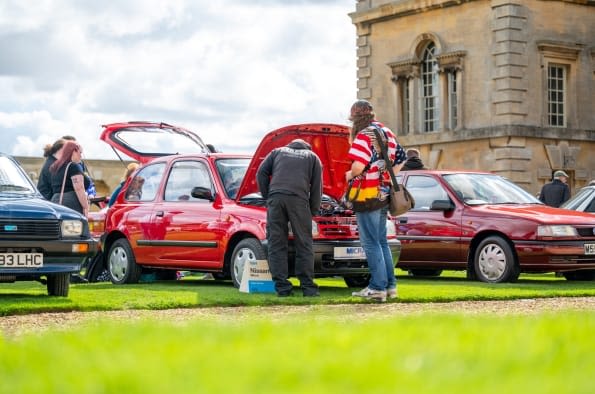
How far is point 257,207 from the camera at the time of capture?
14.2 metres

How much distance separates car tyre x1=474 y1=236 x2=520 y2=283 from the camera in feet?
52.5

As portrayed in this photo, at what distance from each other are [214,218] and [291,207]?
1990 millimetres

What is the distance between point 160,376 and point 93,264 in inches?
500

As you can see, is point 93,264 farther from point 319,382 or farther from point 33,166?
point 33,166

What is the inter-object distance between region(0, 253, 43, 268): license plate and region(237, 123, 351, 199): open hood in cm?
322

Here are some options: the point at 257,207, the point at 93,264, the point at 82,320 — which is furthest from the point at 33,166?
the point at 82,320

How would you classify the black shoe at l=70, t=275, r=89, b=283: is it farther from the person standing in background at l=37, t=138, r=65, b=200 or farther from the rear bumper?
the rear bumper

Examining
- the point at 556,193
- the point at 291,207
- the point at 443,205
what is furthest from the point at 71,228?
the point at 556,193

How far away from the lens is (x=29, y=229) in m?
12.0

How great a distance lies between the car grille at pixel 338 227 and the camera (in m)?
13.8

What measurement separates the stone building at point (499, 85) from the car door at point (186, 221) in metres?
18.9

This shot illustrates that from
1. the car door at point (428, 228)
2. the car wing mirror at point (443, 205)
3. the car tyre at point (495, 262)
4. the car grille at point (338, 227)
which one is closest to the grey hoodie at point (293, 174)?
the car grille at point (338, 227)

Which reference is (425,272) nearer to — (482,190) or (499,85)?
(482,190)

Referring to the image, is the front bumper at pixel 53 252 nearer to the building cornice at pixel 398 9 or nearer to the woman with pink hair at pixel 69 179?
the woman with pink hair at pixel 69 179
